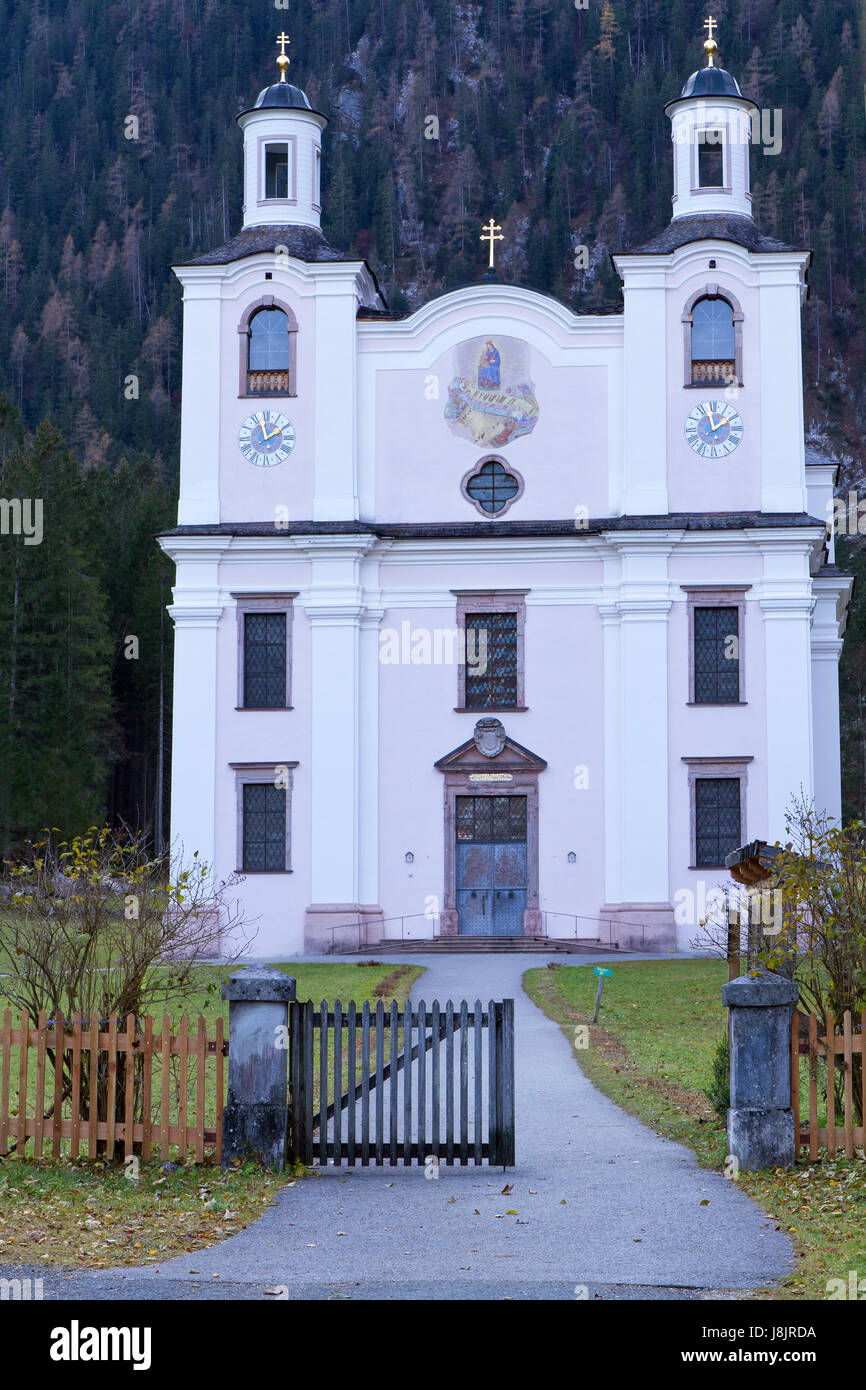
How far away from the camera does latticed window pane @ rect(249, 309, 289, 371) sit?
3781cm

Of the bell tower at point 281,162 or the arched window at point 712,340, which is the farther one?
the bell tower at point 281,162

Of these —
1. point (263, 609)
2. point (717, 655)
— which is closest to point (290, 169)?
point (263, 609)

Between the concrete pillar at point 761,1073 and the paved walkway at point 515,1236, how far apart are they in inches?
15.7

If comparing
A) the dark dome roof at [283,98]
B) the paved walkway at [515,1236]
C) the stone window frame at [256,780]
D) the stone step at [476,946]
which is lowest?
the paved walkway at [515,1236]

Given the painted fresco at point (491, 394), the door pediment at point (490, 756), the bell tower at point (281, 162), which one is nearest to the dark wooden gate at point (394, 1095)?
the door pediment at point (490, 756)

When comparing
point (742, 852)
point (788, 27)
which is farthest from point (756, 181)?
point (742, 852)

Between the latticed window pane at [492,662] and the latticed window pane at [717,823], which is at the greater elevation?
the latticed window pane at [492,662]

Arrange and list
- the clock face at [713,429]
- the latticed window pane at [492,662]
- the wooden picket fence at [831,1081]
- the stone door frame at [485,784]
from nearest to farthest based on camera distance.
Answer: the wooden picket fence at [831,1081], the stone door frame at [485,784], the clock face at [713,429], the latticed window pane at [492,662]

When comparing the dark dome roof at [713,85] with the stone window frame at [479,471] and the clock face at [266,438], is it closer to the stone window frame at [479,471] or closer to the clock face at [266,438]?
the stone window frame at [479,471]

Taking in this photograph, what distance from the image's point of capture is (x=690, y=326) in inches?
1453

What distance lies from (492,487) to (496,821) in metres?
6.99

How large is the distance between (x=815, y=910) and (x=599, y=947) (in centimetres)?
2207

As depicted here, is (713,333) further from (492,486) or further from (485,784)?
(485,784)

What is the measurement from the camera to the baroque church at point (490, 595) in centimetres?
3594
